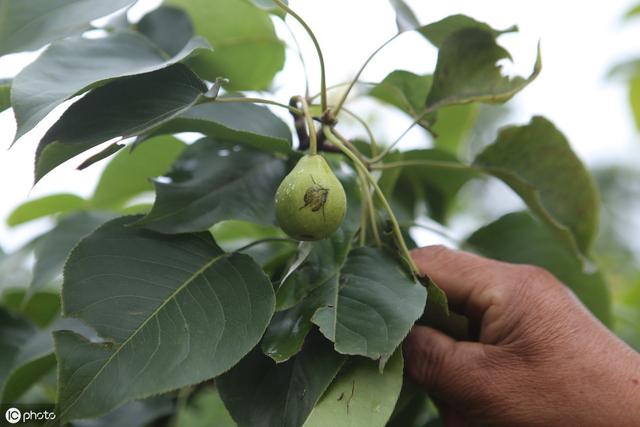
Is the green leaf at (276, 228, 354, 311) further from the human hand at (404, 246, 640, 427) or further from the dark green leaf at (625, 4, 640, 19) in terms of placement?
the dark green leaf at (625, 4, 640, 19)

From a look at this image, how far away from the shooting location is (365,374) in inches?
27.5

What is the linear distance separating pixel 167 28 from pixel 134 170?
24 centimetres

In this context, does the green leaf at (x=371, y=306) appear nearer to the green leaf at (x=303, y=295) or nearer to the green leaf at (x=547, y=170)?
Answer: the green leaf at (x=303, y=295)

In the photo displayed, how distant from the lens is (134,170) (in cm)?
115

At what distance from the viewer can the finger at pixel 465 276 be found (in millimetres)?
828

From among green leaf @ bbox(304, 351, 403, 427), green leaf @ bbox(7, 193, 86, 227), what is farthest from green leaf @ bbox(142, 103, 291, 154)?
green leaf @ bbox(7, 193, 86, 227)

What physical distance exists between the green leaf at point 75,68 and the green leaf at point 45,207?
492 millimetres

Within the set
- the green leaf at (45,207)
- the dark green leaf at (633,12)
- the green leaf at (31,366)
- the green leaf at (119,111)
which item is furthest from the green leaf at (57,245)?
the dark green leaf at (633,12)

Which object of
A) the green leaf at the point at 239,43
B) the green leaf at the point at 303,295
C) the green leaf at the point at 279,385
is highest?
the green leaf at the point at 239,43

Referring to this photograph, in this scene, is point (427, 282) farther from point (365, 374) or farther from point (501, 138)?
point (501, 138)

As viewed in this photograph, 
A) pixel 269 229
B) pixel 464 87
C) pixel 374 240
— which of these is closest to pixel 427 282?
pixel 374 240

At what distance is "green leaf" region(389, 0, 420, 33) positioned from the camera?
881mm

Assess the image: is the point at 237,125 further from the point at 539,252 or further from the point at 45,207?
the point at 45,207

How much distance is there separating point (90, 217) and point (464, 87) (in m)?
0.61
